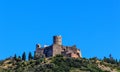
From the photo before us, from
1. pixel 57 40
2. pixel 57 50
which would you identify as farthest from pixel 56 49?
pixel 57 40

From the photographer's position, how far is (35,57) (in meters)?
130

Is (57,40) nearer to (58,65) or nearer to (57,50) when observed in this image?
→ (57,50)

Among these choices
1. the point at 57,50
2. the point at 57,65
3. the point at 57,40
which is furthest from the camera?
the point at 57,40

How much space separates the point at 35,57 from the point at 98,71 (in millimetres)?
17099

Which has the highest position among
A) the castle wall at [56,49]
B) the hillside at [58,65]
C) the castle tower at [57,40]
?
the castle tower at [57,40]

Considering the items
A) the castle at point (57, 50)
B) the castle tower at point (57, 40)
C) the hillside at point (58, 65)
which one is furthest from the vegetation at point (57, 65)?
the castle tower at point (57, 40)

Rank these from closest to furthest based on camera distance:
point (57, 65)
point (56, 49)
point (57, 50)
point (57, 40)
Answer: point (57, 65) < point (57, 50) < point (56, 49) < point (57, 40)

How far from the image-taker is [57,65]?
12250 centimetres

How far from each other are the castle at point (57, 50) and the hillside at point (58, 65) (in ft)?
10.5

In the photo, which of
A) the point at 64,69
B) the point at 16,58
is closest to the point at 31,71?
the point at 64,69

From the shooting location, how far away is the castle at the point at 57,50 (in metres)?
130

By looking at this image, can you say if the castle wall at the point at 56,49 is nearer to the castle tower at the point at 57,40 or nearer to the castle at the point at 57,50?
the castle at the point at 57,50

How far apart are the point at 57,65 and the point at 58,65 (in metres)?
0.29

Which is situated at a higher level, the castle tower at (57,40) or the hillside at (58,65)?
the castle tower at (57,40)
